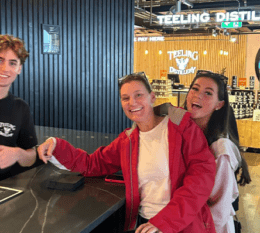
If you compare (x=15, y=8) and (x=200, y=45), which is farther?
(x=200, y=45)

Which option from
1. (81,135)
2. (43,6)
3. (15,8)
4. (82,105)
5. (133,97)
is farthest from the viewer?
(82,105)

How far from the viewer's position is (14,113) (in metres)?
1.89

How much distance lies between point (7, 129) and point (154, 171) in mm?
872

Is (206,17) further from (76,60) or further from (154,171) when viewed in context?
(154,171)

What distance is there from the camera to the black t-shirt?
1871 mm

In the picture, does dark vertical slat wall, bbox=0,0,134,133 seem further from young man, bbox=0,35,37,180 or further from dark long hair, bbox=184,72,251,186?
dark long hair, bbox=184,72,251,186

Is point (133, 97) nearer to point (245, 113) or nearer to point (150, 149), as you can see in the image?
point (150, 149)

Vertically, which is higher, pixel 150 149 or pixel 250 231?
pixel 150 149

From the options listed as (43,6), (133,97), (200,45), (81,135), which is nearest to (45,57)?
(43,6)

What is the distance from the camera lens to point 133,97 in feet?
5.34

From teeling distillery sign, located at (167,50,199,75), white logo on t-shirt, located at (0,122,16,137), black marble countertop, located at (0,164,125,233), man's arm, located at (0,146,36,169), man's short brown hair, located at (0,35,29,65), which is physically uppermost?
teeling distillery sign, located at (167,50,199,75)

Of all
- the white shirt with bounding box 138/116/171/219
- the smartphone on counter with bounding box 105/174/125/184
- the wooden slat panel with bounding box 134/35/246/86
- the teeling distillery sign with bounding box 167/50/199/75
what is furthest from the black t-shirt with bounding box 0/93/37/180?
the teeling distillery sign with bounding box 167/50/199/75

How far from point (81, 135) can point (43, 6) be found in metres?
2.11

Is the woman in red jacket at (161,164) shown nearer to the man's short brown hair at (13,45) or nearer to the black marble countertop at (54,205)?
the black marble countertop at (54,205)
